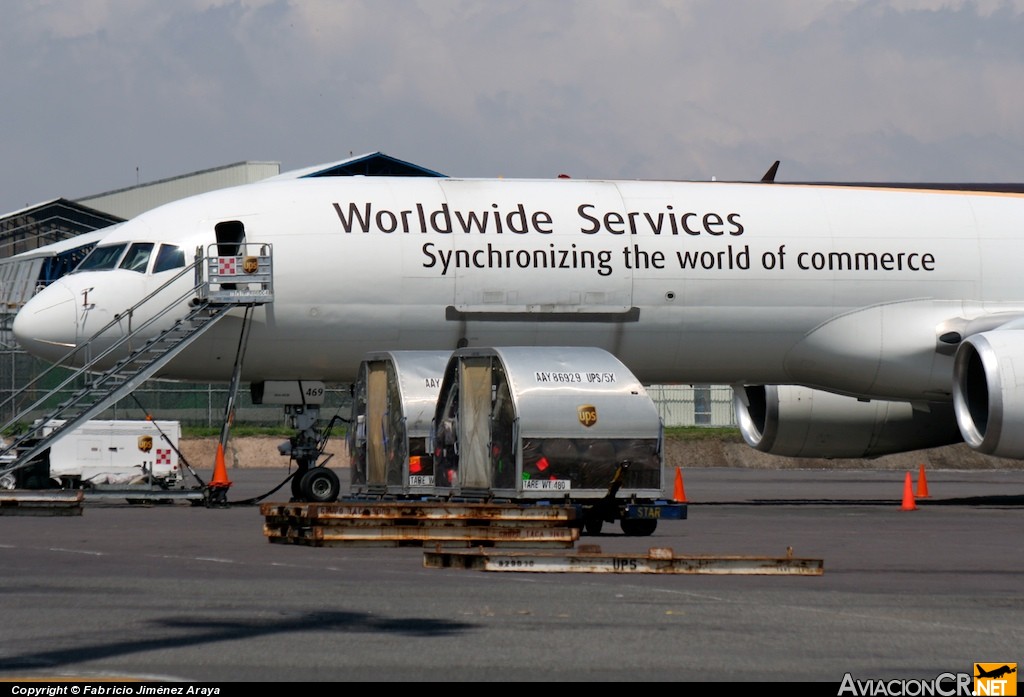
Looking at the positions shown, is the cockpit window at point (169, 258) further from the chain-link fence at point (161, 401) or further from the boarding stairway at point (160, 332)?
the chain-link fence at point (161, 401)

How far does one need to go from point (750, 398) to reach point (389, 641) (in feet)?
71.7

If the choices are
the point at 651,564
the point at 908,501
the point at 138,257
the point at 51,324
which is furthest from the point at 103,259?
the point at 651,564

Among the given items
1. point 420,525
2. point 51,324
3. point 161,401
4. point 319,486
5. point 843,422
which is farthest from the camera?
point 161,401

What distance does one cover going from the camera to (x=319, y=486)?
24453mm

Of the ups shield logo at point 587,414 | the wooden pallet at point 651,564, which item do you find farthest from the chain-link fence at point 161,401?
the wooden pallet at point 651,564

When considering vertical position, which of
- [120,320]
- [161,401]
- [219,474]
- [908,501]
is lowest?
[908,501]

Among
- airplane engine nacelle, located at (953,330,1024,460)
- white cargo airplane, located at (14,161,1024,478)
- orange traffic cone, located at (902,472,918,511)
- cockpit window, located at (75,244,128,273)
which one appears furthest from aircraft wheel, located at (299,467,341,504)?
airplane engine nacelle, located at (953,330,1024,460)

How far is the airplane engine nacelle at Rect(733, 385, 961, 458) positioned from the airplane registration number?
11.7 meters

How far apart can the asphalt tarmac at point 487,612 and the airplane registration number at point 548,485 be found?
0.80 m

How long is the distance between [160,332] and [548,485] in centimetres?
877

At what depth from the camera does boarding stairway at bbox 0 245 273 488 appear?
2484 centimetres

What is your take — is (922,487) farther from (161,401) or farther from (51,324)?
(161,401)

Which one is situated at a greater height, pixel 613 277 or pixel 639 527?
pixel 613 277

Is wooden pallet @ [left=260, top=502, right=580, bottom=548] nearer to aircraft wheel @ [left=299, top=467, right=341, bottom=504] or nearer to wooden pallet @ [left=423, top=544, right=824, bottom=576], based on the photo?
wooden pallet @ [left=423, top=544, right=824, bottom=576]
